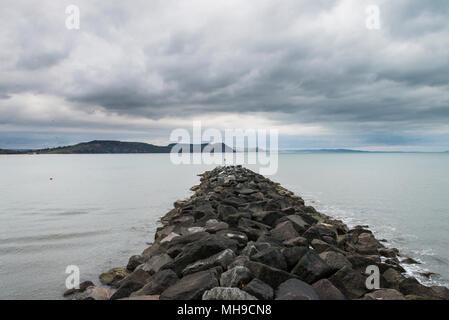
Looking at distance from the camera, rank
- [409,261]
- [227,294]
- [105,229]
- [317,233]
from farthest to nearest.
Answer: [105,229] → [409,261] → [317,233] → [227,294]

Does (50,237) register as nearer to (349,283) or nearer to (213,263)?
(213,263)

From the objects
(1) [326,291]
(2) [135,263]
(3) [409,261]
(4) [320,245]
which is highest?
(1) [326,291]

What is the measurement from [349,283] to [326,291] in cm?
71

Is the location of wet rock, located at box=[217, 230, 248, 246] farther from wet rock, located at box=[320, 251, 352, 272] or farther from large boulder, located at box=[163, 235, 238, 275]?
wet rock, located at box=[320, 251, 352, 272]

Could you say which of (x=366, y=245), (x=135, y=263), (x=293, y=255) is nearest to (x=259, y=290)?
(x=293, y=255)

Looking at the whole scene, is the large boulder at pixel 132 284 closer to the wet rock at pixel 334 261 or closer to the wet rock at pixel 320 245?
the wet rock at pixel 334 261

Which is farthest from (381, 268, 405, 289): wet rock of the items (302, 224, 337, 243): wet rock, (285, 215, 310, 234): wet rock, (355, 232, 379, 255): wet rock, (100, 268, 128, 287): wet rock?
(100, 268, 128, 287): wet rock

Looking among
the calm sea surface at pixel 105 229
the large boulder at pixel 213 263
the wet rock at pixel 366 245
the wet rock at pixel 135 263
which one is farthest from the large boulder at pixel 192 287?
the wet rock at pixel 366 245

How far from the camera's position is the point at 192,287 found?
4.79m

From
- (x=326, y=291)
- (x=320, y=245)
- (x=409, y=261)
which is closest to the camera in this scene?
(x=326, y=291)
